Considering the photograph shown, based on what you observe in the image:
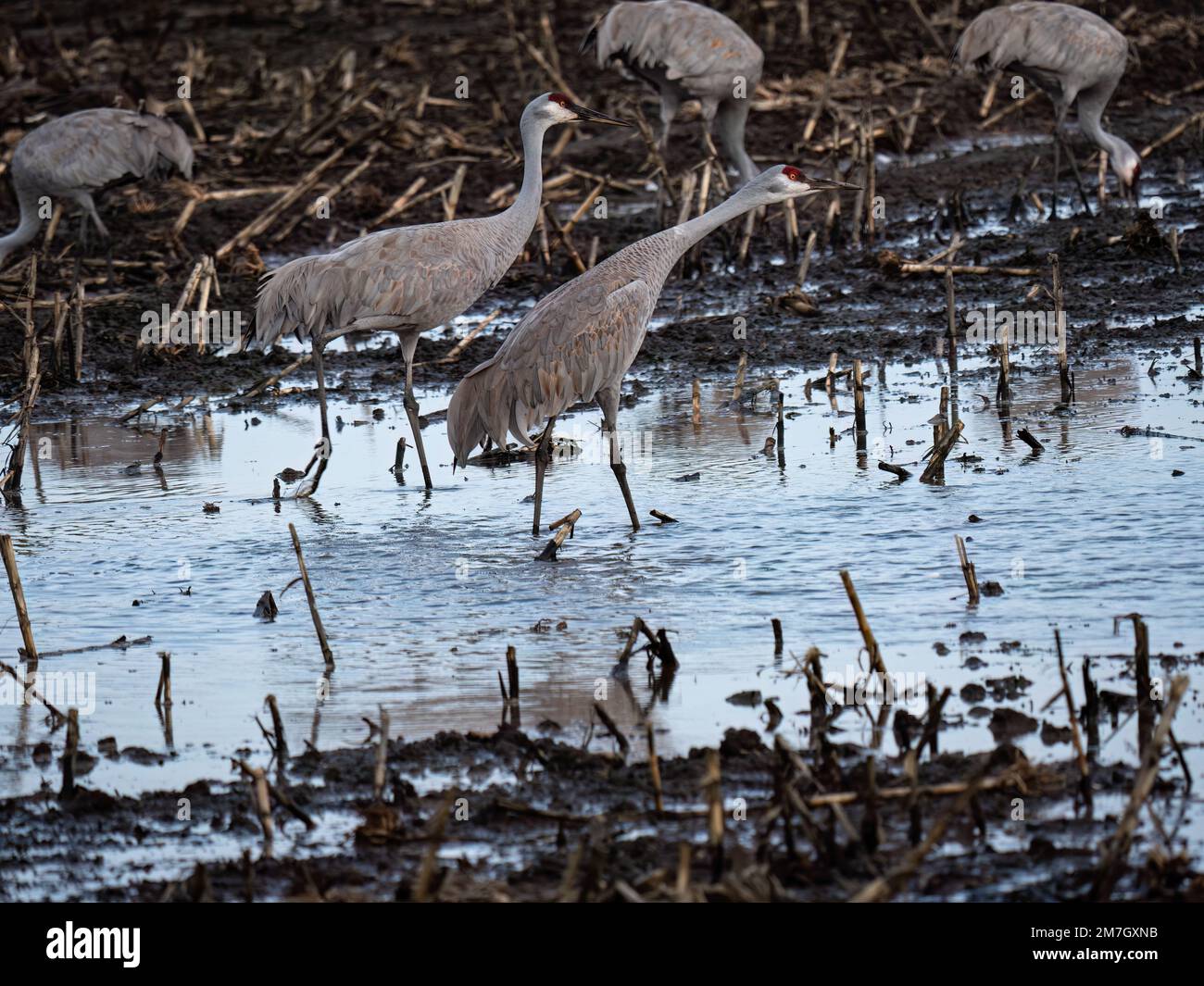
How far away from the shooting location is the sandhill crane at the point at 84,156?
36.8ft

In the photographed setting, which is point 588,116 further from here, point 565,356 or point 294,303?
point 565,356

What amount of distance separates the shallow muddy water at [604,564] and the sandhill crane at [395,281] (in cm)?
62

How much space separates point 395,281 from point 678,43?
4.86m

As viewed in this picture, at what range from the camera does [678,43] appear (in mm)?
12422

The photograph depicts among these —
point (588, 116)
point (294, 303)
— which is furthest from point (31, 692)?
point (588, 116)

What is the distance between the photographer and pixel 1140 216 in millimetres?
10844

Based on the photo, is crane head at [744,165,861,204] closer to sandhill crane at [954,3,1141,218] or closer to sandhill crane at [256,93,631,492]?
sandhill crane at [256,93,631,492]

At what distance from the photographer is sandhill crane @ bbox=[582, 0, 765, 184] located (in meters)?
12.4

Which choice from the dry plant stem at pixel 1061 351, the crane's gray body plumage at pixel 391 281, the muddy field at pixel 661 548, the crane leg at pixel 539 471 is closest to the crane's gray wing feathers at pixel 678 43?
the muddy field at pixel 661 548

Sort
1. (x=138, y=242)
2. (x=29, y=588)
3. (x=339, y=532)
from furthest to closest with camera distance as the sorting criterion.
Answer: (x=138, y=242) < (x=339, y=532) < (x=29, y=588)

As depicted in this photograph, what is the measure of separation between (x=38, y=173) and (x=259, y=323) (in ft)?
11.2

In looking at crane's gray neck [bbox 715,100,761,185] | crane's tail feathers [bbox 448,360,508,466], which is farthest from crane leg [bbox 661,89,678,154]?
crane's tail feathers [bbox 448,360,508,466]
